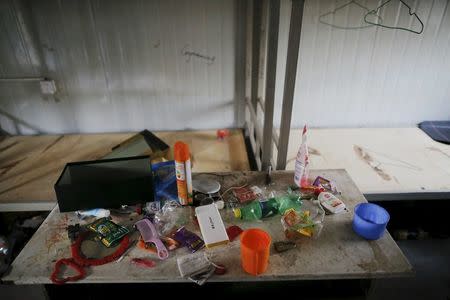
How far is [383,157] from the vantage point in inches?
71.3

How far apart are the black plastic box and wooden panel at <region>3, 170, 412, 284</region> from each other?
8 centimetres

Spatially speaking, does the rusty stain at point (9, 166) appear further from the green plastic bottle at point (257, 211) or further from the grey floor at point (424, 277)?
the grey floor at point (424, 277)

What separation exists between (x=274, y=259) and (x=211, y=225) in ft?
0.75

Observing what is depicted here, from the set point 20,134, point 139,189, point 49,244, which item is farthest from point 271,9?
point 20,134

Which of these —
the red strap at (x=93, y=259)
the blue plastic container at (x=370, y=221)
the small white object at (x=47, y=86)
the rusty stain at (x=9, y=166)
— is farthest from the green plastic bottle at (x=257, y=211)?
the small white object at (x=47, y=86)

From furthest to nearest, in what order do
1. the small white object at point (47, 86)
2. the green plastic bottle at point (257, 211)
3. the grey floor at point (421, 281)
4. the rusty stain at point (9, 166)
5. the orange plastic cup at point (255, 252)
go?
the small white object at point (47, 86) < the rusty stain at point (9, 166) < the grey floor at point (421, 281) < the green plastic bottle at point (257, 211) < the orange plastic cup at point (255, 252)

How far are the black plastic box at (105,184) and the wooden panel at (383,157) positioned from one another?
2.96ft

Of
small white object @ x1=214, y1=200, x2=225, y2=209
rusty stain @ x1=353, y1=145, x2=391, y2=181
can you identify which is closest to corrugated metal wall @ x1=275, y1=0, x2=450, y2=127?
rusty stain @ x1=353, y1=145, x2=391, y2=181

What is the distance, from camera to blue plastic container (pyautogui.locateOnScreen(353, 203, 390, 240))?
947 mm

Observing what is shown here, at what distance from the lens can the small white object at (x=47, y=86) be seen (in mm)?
1976

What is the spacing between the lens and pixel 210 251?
93 cm

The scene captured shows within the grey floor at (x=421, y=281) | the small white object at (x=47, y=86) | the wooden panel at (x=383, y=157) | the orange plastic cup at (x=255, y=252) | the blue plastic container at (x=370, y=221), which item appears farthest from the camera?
the small white object at (x=47, y=86)

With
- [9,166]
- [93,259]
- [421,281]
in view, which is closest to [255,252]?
[93,259]

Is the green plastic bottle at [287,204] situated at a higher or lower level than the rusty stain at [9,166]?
higher
